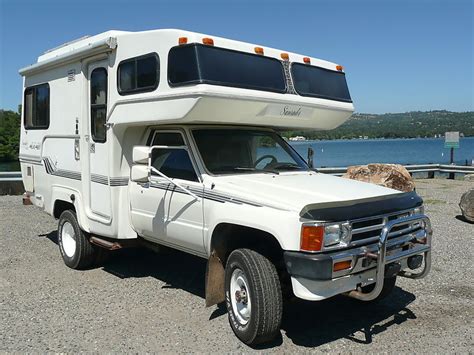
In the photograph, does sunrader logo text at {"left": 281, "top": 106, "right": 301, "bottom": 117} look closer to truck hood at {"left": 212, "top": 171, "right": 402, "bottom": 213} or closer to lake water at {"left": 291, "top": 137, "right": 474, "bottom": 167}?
truck hood at {"left": 212, "top": 171, "right": 402, "bottom": 213}

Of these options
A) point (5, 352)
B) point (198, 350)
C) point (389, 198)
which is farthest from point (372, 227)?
point (5, 352)

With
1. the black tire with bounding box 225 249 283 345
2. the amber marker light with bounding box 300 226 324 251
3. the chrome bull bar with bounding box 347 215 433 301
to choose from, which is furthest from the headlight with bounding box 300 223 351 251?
the black tire with bounding box 225 249 283 345

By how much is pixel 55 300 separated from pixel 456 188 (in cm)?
1537

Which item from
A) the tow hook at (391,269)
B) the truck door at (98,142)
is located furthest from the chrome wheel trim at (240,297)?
the truck door at (98,142)

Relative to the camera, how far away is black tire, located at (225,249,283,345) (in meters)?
4.43

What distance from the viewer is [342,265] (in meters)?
4.26

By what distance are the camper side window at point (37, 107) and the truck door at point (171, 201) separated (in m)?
2.61

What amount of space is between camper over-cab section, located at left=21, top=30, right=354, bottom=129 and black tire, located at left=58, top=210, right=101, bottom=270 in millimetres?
1672

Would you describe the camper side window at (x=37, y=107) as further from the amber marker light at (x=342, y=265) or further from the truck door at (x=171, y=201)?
the amber marker light at (x=342, y=265)

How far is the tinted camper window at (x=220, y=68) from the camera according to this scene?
5039 mm

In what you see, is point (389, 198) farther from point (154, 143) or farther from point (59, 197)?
point (59, 197)

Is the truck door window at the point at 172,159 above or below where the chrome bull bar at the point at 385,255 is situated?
above

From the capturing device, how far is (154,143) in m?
6.07

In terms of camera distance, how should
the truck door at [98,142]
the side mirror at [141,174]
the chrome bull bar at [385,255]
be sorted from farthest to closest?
the truck door at [98,142] < the side mirror at [141,174] < the chrome bull bar at [385,255]
